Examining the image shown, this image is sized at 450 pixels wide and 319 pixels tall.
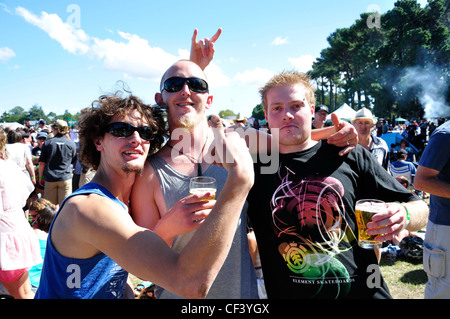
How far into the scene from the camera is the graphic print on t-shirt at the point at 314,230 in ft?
5.87

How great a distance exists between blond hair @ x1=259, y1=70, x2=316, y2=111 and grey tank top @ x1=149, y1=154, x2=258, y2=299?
2.59 feet

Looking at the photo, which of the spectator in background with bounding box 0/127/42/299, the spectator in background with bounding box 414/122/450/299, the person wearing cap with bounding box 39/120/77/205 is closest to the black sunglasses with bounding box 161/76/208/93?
the spectator in background with bounding box 414/122/450/299

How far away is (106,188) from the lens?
1747 millimetres

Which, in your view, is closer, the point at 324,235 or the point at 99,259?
the point at 99,259

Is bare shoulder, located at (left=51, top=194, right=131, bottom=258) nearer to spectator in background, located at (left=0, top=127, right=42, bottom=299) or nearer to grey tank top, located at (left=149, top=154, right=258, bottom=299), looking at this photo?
grey tank top, located at (left=149, top=154, right=258, bottom=299)

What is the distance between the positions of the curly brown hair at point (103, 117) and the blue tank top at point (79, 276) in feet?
1.49

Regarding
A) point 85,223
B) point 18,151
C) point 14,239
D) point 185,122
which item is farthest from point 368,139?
point 18,151

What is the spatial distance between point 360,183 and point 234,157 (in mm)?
1200

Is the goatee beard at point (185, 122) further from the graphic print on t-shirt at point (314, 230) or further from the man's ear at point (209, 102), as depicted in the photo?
the graphic print on t-shirt at point (314, 230)

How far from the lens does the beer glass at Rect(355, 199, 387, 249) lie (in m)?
1.67

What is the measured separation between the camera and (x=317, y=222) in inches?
73.0
